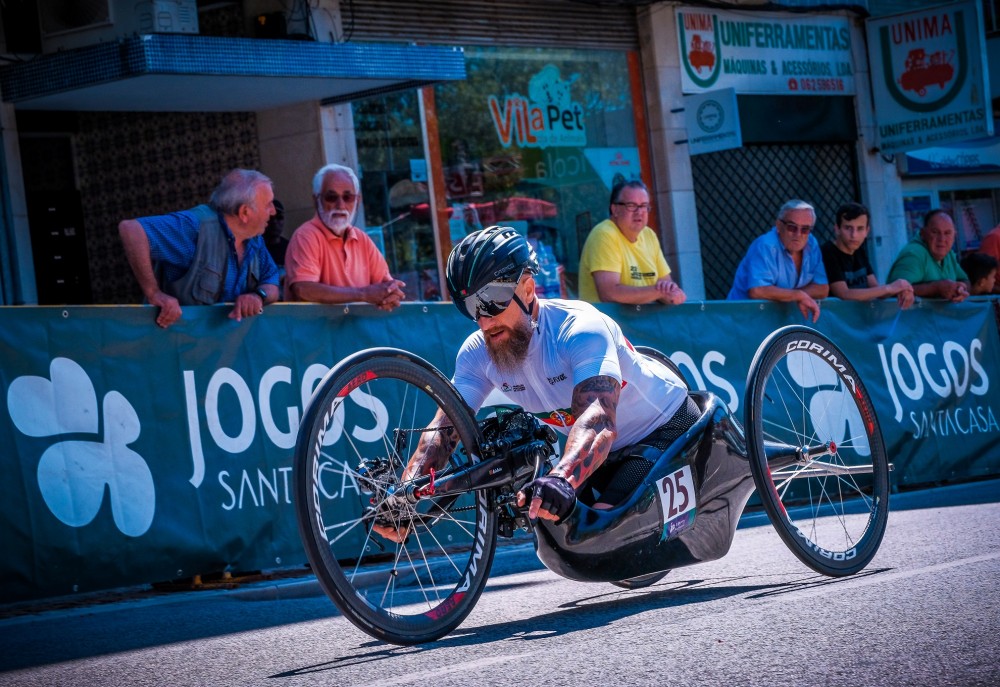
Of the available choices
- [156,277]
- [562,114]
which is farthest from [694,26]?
[156,277]

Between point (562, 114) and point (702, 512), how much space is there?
10.5 meters

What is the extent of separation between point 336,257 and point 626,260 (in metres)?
2.30

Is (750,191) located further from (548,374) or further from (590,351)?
(590,351)

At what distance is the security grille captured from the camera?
17094 millimetres

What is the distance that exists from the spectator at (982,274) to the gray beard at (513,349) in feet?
28.4

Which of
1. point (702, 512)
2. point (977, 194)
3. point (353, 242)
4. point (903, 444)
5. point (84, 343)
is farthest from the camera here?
point (977, 194)

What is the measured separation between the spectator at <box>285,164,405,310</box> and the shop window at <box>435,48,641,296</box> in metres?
5.24

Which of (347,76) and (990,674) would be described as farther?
(347,76)

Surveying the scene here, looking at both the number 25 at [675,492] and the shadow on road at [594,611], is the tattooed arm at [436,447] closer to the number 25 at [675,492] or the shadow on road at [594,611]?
the shadow on road at [594,611]

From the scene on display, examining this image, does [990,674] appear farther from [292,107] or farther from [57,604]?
[292,107]

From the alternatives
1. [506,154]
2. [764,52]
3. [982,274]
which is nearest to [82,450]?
[506,154]

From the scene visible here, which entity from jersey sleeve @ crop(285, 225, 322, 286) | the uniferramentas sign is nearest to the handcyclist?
jersey sleeve @ crop(285, 225, 322, 286)

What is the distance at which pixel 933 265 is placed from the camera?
12.3 metres

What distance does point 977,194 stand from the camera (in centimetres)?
2144
